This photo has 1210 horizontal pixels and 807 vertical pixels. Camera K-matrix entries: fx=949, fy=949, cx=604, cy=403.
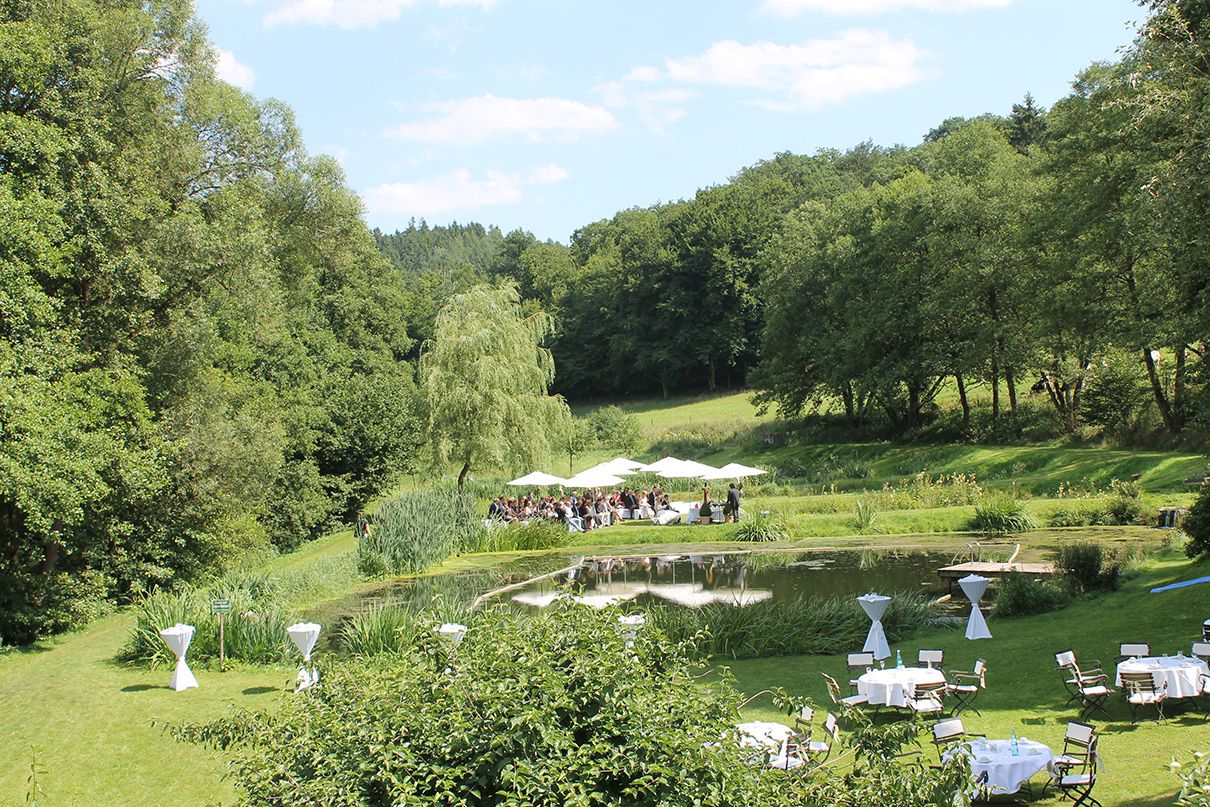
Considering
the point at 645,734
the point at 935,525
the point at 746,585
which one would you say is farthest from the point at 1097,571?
the point at 645,734

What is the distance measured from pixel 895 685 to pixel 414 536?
1584 centimetres

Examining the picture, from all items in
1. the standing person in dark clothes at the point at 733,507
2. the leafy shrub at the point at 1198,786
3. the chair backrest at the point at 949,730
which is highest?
the leafy shrub at the point at 1198,786

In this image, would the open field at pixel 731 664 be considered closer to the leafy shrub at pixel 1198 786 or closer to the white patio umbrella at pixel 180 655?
the white patio umbrella at pixel 180 655

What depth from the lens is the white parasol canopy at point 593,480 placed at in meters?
32.3

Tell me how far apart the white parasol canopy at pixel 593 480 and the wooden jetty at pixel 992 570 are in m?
14.7

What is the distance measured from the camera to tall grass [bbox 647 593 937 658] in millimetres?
15211

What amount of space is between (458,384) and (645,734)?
94.8 ft

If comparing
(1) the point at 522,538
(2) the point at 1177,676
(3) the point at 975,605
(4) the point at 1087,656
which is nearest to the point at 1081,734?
(2) the point at 1177,676

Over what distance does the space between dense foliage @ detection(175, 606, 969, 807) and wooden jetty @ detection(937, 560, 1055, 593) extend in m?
13.7

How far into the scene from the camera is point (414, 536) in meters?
24.6

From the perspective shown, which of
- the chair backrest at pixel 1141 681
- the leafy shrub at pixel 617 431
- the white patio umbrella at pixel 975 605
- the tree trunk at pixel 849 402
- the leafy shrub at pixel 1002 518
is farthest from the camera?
the leafy shrub at pixel 617 431

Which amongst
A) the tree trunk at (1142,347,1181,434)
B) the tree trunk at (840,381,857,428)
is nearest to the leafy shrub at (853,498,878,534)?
the tree trunk at (1142,347,1181,434)

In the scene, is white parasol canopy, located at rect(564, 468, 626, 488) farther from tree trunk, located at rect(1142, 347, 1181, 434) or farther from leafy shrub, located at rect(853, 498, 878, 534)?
tree trunk, located at rect(1142, 347, 1181, 434)

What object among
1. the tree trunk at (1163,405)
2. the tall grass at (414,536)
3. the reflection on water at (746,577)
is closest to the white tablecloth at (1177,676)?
the reflection on water at (746,577)
